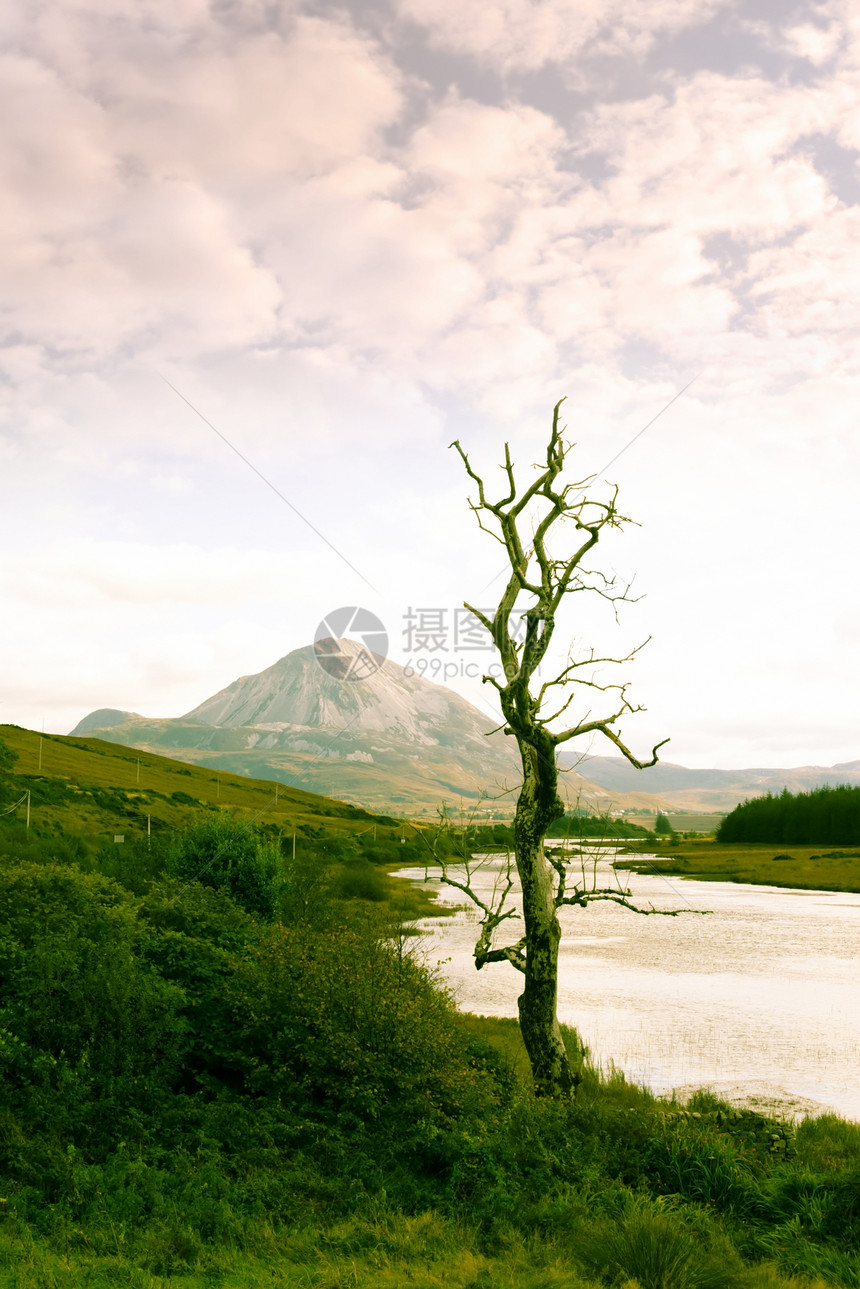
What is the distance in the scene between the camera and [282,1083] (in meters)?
14.0

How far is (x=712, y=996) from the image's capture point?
2839cm

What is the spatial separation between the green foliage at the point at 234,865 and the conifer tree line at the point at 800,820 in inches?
4940

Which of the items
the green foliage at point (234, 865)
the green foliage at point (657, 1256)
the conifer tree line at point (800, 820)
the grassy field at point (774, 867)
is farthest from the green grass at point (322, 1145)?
the conifer tree line at point (800, 820)

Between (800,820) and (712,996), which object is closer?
(712,996)

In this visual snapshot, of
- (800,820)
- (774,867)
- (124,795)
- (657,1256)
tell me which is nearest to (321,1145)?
(657,1256)

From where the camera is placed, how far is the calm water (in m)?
19.7

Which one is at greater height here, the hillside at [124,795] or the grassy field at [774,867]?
the hillside at [124,795]

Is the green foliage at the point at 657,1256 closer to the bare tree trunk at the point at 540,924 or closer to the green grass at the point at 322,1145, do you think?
the green grass at the point at 322,1145

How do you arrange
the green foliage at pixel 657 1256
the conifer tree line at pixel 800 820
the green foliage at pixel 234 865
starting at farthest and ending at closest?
the conifer tree line at pixel 800 820 → the green foliage at pixel 234 865 → the green foliage at pixel 657 1256

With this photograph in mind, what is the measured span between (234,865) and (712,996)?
16.5 metres

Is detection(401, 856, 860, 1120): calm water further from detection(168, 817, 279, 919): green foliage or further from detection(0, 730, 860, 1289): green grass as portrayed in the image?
detection(168, 817, 279, 919): green foliage

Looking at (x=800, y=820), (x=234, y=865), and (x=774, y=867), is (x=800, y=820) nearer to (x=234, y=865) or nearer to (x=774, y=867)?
(x=774, y=867)

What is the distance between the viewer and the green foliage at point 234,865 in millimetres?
27453

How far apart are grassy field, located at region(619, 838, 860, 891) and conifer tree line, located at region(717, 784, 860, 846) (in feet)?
23.7
